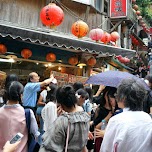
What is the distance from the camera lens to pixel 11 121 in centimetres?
341

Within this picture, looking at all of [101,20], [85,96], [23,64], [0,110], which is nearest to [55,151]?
[0,110]

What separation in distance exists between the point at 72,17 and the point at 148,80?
24.3 ft

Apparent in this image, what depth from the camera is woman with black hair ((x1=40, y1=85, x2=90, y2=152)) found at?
2857 millimetres

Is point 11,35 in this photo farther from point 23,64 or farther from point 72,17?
point 72,17

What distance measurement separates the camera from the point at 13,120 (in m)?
3.43

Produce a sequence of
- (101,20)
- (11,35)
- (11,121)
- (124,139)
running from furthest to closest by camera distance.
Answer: (101,20)
(11,35)
(11,121)
(124,139)

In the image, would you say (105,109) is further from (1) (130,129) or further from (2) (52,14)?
(2) (52,14)

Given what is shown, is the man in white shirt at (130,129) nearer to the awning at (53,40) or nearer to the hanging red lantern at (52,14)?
the awning at (53,40)

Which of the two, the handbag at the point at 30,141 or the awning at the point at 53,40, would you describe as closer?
the handbag at the point at 30,141

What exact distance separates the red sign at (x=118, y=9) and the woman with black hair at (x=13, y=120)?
11.2 meters

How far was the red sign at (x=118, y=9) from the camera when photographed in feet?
44.0

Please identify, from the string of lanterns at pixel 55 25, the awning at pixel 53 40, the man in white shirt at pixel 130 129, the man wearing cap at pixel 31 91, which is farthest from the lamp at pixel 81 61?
the man in white shirt at pixel 130 129

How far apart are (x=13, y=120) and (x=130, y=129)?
1.84 m

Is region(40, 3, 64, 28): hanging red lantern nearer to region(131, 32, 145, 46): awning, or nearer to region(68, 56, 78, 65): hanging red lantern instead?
region(68, 56, 78, 65): hanging red lantern
